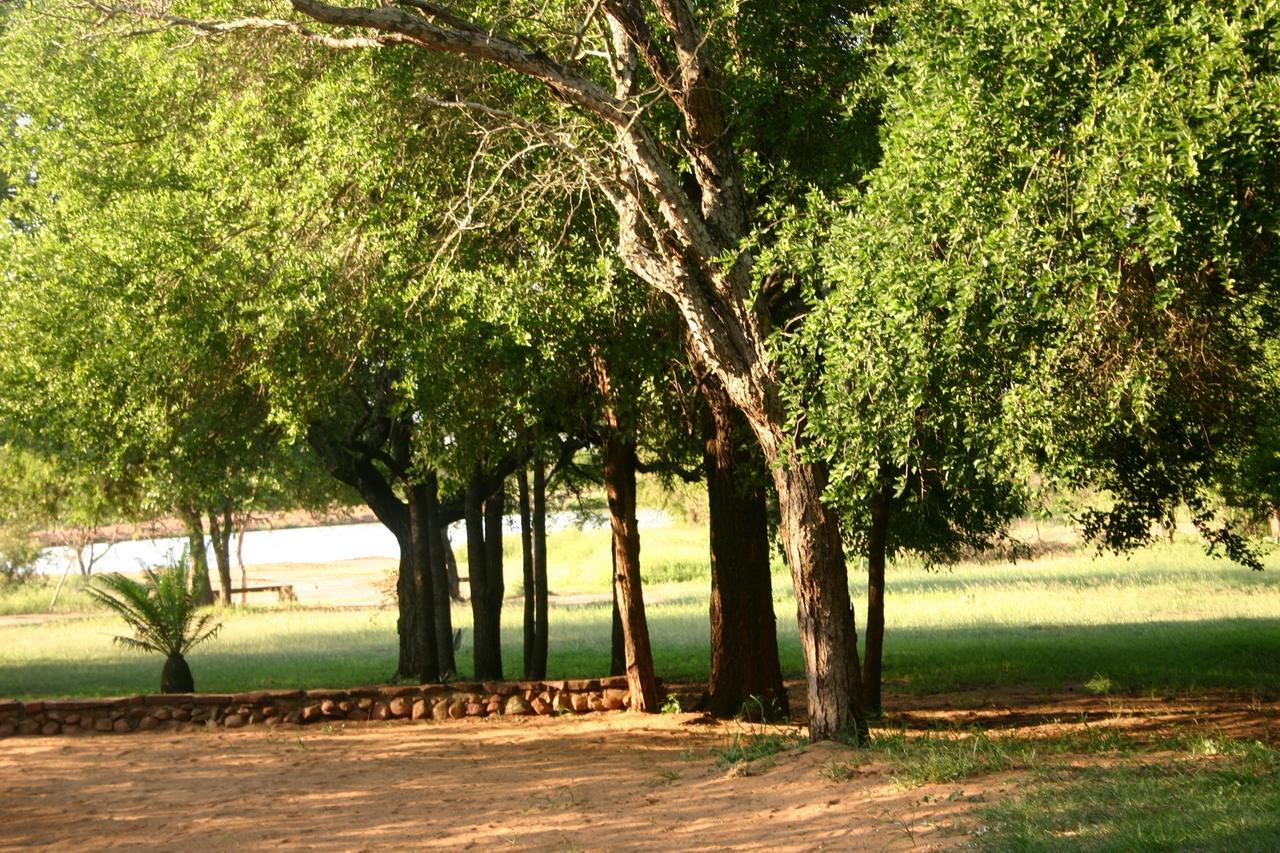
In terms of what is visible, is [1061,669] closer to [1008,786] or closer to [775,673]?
[775,673]

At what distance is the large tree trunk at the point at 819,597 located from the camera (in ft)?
37.2

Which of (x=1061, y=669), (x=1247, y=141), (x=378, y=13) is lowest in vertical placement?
(x=1061, y=669)

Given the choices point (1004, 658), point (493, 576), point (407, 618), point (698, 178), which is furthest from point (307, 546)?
point (698, 178)

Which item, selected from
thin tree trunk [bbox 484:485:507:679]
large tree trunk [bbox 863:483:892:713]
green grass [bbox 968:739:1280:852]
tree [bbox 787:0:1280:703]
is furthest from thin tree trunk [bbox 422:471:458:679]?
green grass [bbox 968:739:1280:852]

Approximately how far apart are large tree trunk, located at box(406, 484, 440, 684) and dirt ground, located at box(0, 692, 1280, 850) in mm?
3220

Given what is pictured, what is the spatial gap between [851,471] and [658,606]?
29.3m

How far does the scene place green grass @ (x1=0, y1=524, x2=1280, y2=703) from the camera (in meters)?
19.0

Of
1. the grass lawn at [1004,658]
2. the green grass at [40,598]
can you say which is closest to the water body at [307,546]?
the green grass at [40,598]

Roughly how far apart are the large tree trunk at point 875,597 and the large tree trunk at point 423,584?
21.7 ft

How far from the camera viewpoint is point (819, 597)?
11422mm

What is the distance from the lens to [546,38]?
39.5ft

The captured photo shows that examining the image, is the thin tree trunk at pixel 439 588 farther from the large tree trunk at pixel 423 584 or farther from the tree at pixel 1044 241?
the tree at pixel 1044 241

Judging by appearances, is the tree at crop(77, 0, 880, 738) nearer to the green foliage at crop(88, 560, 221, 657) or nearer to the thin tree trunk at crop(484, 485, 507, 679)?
the thin tree trunk at crop(484, 485, 507, 679)

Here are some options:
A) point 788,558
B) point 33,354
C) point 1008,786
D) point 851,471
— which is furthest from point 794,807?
point 33,354
